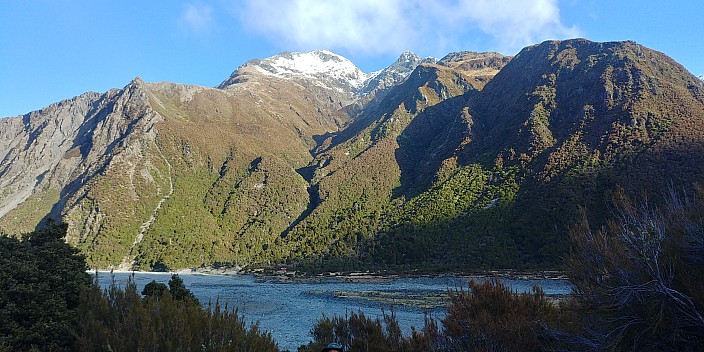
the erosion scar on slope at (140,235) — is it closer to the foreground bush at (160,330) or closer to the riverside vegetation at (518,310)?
the riverside vegetation at (518,310)

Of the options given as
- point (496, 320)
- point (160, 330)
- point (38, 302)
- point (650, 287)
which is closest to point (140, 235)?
point (38, 302)

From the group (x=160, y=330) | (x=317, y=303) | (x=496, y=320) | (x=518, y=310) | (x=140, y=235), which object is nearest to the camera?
(x=160, y=330)

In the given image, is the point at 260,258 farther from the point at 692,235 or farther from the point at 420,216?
the point at 692,235

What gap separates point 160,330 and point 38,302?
680 centimetres

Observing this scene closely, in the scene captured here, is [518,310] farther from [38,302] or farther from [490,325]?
[38,302]

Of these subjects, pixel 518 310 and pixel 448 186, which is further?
pixel 448 186

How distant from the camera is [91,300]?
13594 mm

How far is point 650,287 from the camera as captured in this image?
8.25 m

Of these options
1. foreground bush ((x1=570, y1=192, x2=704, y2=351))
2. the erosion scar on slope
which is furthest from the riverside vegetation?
the erosion scar on slope

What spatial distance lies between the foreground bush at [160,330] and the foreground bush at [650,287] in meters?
8.59

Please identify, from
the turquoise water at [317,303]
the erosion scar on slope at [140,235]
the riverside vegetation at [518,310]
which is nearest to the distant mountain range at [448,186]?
the erosion scar on slope at [140,235]

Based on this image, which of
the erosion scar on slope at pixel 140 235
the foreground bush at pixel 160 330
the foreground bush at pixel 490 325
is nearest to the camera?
the foreground bush at pixel 160 330

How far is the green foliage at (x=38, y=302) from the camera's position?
1259 centimetres

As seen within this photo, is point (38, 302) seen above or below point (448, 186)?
below
